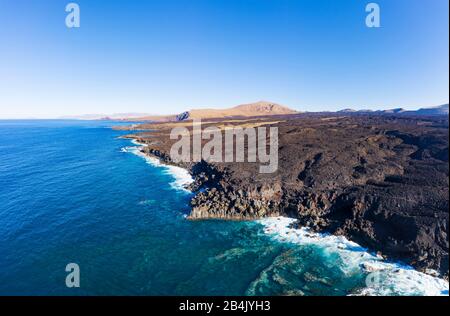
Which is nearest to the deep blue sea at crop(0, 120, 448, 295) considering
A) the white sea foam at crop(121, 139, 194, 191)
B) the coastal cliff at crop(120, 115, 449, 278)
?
the coastal cliff at crop(120, 115, 449, 278)

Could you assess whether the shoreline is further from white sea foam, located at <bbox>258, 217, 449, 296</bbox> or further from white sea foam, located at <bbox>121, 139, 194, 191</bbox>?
white sea foam, located at <bbox>121, 139, 194, 191</bbox>

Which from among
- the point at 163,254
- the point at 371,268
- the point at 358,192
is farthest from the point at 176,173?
the point at 371,268

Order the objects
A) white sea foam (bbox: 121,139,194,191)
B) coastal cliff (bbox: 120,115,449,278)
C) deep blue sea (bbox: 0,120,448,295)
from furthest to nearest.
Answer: white sea foam (bbox: 121,139,194,191) → coastal cliff (bbox: 120,115,449,278) → deep blue sea (bbox: 0,120,448,295)

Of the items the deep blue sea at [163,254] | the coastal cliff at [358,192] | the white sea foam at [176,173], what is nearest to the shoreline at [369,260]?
Result: the deep blue sea at [163,254]

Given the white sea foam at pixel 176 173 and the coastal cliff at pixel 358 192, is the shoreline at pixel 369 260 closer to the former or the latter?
the coastal cliff at pixel 358 192

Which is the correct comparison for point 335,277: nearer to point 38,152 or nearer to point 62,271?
point 62,271

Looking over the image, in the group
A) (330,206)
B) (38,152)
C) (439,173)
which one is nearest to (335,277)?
(330,206)
